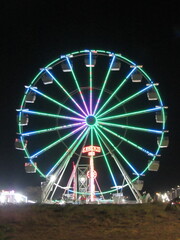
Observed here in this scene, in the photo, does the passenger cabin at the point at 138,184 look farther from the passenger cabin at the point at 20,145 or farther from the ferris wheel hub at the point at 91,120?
the passenger cabin at the point at 20,145

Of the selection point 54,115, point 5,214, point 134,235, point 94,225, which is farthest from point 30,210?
point 54,115

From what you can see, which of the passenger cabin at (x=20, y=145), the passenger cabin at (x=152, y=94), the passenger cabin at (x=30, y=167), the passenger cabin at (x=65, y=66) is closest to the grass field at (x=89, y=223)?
the passenger cabin at (x=30, y=167)

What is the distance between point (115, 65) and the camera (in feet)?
96.5

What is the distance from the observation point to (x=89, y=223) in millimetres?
10500

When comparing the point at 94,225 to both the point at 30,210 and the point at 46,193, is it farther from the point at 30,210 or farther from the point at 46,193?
the point at 46,193

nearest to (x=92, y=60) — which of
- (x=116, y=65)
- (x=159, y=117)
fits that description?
(x=116, y=65)

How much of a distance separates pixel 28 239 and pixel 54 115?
64.4 feet

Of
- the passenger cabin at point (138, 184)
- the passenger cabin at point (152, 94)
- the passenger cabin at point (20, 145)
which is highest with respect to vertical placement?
the passenger cabin at point (152, 94)

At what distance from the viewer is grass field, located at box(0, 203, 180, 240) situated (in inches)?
361

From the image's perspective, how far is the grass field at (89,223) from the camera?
916 cm

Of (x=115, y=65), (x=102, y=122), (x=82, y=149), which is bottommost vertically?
(x=82, y=149)

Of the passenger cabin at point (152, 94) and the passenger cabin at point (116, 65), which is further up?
the passenger cabin at point (116, 65)

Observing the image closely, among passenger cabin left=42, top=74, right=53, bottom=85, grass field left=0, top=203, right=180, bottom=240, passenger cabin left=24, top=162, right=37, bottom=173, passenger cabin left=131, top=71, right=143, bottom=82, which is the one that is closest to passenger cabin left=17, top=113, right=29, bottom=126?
passenger cabin left=24, top=162, right=37, bottom=173

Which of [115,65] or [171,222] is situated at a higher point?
[115,65]
